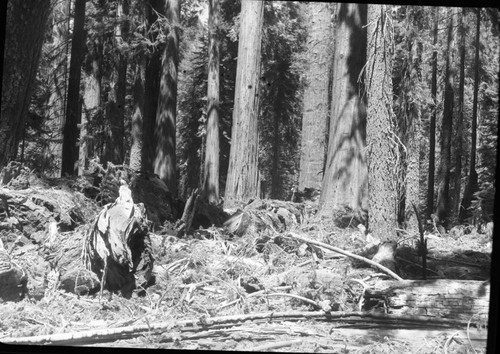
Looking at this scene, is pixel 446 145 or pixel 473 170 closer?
pixel 473 170

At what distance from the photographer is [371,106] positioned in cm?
691

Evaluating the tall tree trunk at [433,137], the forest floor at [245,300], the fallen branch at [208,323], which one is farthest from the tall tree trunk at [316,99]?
the fallen branch at [208,323]

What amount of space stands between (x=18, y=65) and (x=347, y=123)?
3.80 metres

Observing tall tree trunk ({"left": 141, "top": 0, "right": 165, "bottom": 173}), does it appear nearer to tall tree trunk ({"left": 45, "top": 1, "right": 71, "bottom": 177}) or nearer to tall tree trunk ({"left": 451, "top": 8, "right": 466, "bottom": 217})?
tall tree trunk ({"left": 45, "top": 1, "right": 71, "bottom": 177})

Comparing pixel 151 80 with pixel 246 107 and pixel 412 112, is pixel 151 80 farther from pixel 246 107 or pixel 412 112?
pixel 412 112

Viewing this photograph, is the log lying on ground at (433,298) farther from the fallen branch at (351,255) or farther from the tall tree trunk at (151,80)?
the tall tree trunk at (151,80)

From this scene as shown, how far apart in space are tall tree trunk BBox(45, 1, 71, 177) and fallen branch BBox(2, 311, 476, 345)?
355 cm

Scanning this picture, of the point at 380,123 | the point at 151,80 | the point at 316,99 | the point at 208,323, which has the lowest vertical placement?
the point at 208,323

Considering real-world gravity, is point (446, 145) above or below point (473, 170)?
above

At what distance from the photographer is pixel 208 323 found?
476 centimetres

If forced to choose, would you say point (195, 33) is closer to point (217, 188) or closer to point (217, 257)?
point (217, 188)

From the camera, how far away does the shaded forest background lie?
6.16 metres

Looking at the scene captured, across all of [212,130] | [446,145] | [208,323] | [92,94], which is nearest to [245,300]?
[208,323]

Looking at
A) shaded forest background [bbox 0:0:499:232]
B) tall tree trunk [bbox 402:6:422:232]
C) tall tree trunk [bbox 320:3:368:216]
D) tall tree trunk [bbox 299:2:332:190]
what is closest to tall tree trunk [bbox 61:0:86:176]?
shaded forest background [bbox 0:0:499:232]
